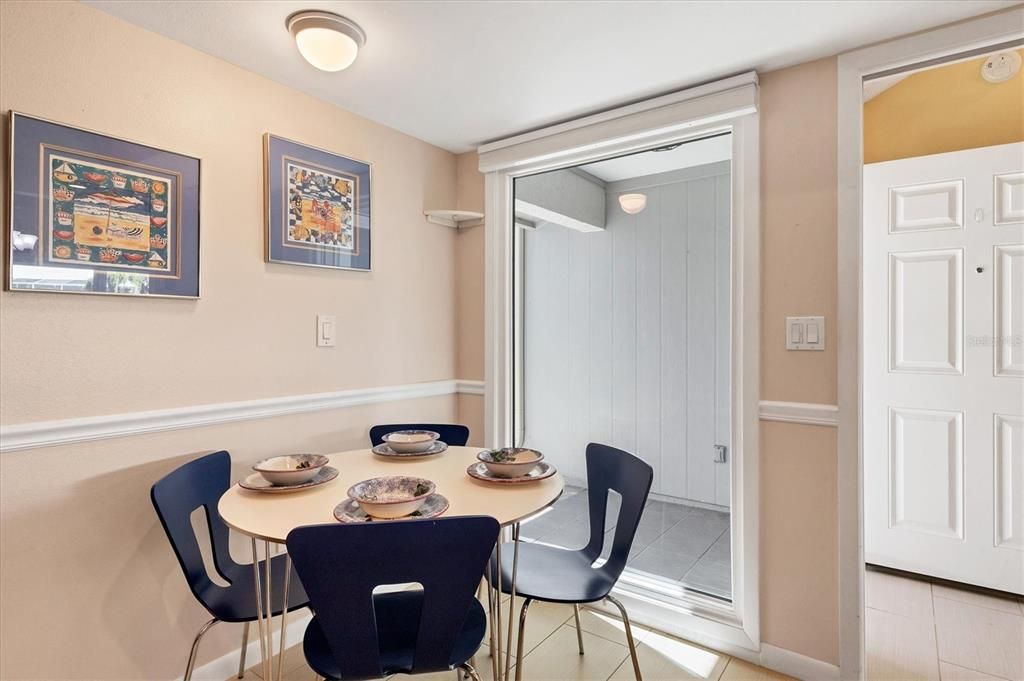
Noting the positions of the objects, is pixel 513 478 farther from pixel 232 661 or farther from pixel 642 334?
pixel 232 661

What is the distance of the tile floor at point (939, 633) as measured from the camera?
1.95 meters

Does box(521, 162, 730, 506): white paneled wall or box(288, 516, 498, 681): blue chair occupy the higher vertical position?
box(521, 162, 730, 506): white paneled wall

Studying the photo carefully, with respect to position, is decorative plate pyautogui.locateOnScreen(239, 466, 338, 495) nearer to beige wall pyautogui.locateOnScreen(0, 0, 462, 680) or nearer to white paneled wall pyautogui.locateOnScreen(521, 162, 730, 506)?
beige wall pyautogui.locateOnScreen(0, 0, 462, 680)

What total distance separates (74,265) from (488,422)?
1.86m

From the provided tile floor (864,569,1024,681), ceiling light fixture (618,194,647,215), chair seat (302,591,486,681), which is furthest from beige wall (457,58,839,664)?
chair seat (302,591,486,681)

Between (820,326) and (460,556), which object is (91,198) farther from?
(820,326)

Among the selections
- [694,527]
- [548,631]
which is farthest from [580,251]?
[548,631]

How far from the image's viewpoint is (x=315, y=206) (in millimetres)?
2219

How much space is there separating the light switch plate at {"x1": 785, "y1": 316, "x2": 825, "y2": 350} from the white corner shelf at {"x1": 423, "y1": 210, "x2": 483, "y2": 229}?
160 cm

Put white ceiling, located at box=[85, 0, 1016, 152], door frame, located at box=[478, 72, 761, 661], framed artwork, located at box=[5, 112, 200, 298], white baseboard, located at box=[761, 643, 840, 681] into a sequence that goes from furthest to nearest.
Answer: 1. door frame, located at box=[478, 72, 761, 661]
2. white baseboard, located at box=[761, 643, 840, 681]
3. white ceiling, located at box=[85, 0, 1016, 152]
4. framed artwork, located at box=[5, 112, 200, 298]

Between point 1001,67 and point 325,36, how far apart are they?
300cm

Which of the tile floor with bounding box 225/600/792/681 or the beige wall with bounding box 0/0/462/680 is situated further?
the tile floor with bounding box 225/600/792/681

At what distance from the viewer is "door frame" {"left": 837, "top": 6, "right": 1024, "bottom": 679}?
71.2 inches

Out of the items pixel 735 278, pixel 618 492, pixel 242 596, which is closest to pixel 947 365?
pixel 735 278
